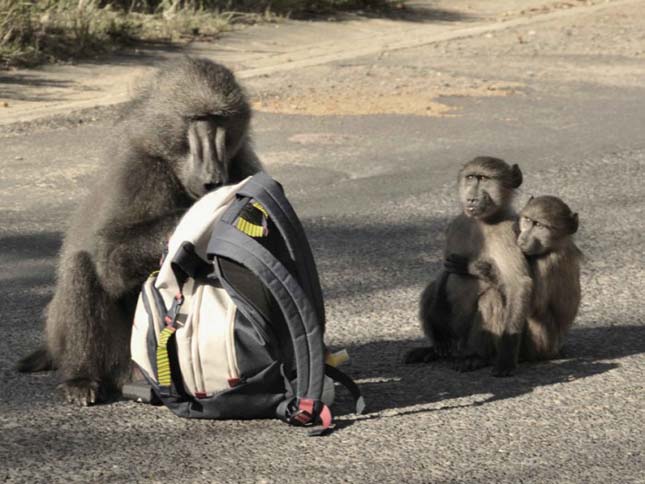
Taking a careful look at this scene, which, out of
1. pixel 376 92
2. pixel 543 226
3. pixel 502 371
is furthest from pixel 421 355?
pixel 376 92

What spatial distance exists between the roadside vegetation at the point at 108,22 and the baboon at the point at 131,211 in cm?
772

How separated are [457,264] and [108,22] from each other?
898cm

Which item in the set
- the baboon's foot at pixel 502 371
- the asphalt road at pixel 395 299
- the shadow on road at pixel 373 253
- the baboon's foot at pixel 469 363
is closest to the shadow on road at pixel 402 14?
the asphalt road at pixel 395 299

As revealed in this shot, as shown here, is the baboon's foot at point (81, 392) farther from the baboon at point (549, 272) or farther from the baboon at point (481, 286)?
the baboon at point (549, 272)

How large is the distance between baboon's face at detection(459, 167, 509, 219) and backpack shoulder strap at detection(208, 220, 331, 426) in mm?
1262

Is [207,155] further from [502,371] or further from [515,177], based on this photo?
[502,371]

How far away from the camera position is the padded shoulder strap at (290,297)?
14.5 ft

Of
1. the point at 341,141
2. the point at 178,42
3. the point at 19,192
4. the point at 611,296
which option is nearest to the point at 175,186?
the point at 611,296

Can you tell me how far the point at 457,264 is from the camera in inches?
215

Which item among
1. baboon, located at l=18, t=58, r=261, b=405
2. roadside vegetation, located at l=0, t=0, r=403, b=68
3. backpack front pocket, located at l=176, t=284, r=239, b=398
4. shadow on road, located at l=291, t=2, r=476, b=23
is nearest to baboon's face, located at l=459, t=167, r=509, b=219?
baboon, located at l=18, t=58, r=261, b=405

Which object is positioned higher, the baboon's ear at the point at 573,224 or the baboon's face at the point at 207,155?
the baboon's face at the point at 207,155

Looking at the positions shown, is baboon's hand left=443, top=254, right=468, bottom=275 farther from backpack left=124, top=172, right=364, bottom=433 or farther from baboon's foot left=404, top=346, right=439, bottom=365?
backpack left=124, top=172, right=364, bottom=433

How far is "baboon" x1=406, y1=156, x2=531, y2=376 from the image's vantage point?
533 centimetres

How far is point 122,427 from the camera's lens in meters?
4.67
